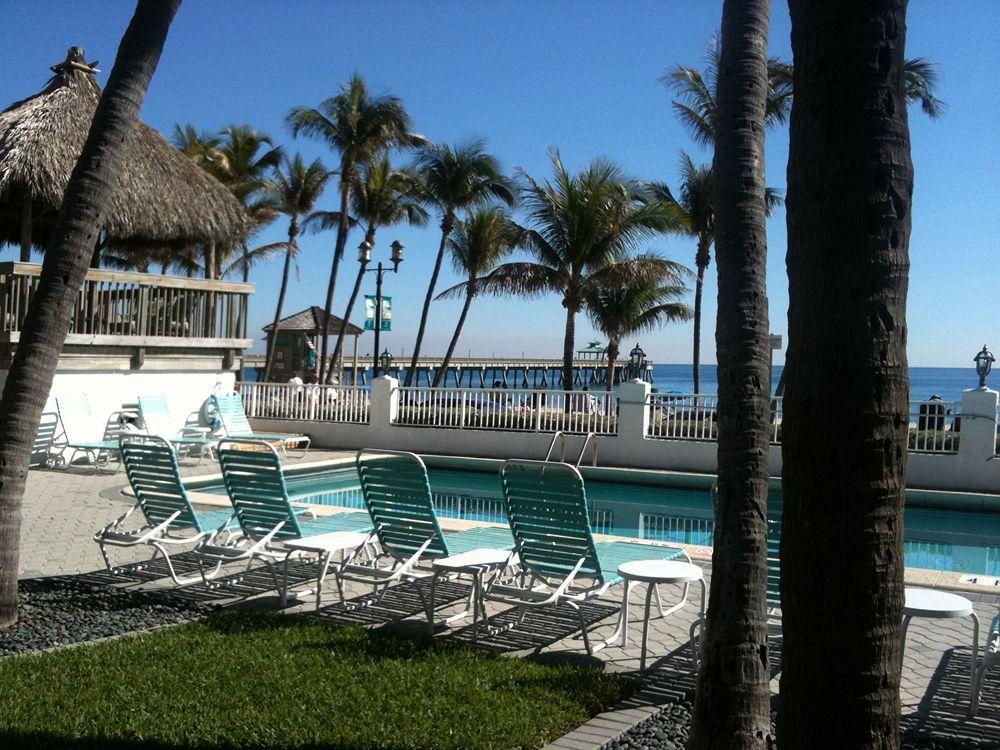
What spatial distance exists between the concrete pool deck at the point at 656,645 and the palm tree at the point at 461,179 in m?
22.7

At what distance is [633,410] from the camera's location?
17266mm

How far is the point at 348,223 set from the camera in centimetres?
3359

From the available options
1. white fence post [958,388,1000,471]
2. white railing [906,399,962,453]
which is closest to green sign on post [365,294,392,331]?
white railing [906,399,962,453]

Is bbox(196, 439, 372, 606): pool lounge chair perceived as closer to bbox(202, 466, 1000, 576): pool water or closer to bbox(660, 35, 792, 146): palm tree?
bbox(202, 466, 1000, 576): pool water

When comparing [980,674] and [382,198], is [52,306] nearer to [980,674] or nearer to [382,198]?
[980,674]

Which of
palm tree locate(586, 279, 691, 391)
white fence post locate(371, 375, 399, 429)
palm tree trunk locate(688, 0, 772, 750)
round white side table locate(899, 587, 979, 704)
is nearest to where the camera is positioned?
palm tree trunk locate(688, 0, 772, 750)

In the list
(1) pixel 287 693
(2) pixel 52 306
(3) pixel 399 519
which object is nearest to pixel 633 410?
(3) pixel 399 519

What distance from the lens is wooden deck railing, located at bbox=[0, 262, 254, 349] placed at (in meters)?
14.7

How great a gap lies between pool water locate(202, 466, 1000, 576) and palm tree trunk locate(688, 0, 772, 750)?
7275 millimetres

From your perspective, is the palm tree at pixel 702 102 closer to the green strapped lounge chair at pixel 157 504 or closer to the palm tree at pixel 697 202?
the palm tree at pixel 697 202

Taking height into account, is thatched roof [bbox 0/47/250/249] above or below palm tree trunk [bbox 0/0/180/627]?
above

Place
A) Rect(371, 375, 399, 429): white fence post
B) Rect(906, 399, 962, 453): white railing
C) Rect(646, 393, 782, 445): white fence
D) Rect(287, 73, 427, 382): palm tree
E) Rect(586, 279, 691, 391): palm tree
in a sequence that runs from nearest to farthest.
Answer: Rect(906, 399, 962, 453): white railing, Rect(646, 393, 782, 445): white fence, Rect(371, 375, 399, 429): white fence post, Rect(586, 279, 691, 391): palm tree, Rect(287, 73, 427, 382): palm tree

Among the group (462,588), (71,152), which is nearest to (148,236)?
(71,152)

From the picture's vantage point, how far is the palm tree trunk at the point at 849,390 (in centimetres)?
218
